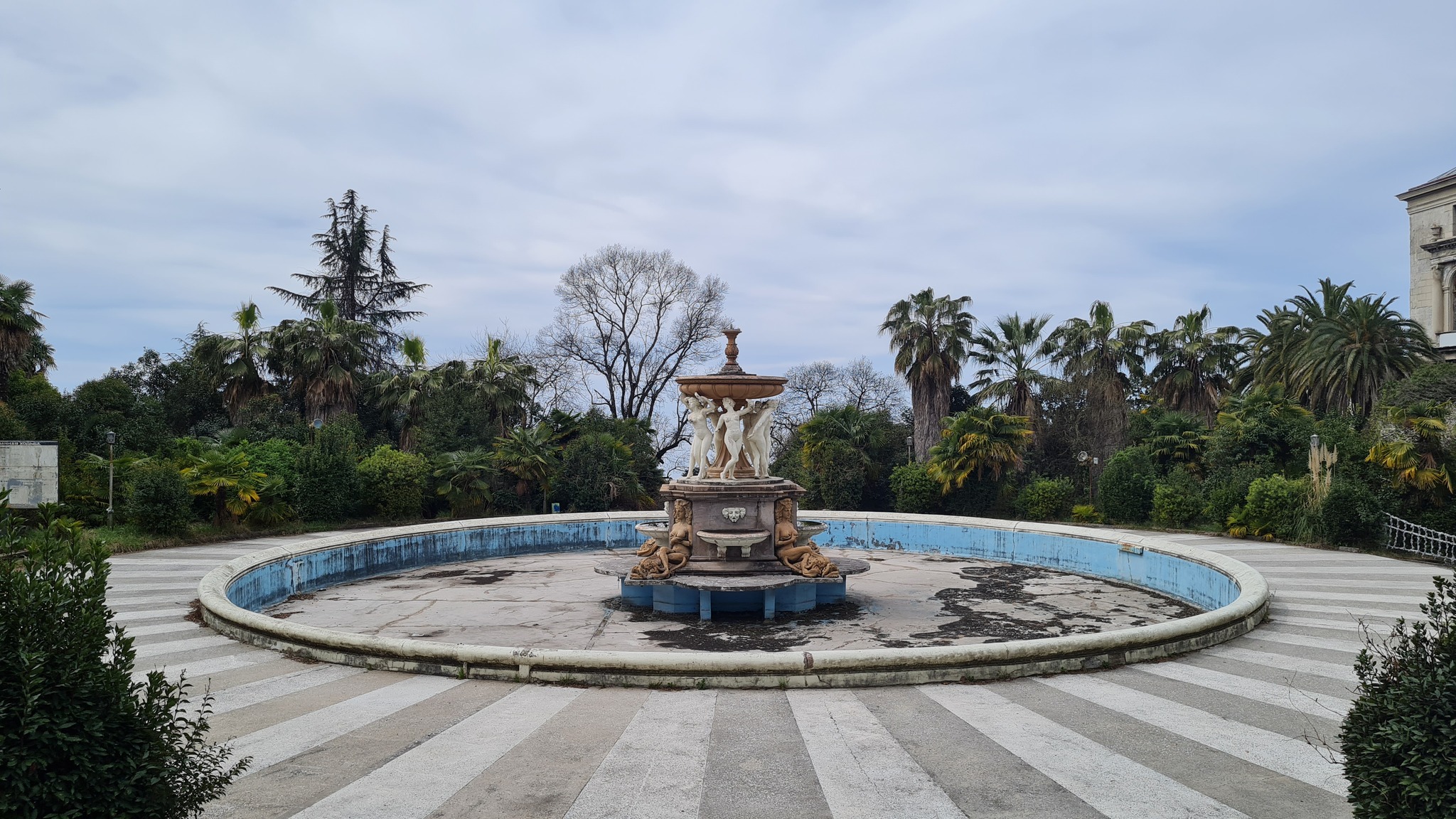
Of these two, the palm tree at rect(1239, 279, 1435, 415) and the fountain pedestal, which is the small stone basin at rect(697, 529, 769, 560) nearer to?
the fountain pedestal

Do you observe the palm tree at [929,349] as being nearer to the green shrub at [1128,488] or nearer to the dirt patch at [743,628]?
the green shrub at [1128,488]

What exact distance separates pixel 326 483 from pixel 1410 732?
82.3ft

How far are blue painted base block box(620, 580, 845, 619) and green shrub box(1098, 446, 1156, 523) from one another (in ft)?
48.2

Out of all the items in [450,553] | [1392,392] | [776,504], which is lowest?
[450,553]

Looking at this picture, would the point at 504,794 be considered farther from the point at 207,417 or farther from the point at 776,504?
the point at 207,417

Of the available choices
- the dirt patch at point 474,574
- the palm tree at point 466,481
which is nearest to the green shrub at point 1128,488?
the dirt patch at point 474,574

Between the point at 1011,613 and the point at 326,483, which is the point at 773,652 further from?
the point at 326,483

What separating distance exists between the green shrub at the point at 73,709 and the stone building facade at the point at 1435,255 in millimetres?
48481

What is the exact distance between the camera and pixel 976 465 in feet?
96.2

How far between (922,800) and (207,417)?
124 ft

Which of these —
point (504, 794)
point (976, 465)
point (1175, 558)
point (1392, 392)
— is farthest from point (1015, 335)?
point (504, 794)

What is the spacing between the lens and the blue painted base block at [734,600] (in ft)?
46.2

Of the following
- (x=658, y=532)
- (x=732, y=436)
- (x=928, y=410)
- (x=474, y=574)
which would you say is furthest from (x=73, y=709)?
(x=928, y=410)

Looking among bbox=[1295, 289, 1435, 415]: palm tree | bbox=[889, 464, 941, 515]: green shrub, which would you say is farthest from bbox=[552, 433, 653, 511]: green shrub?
bbox=[1295, 289, 1435, 415]: palm tree
